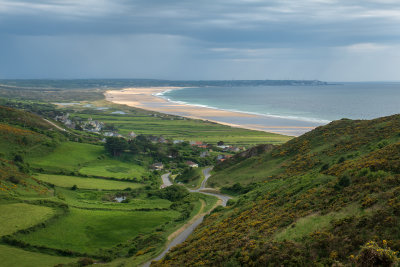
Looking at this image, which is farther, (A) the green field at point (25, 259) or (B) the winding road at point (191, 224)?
(B) the winding road at point (191, 224)

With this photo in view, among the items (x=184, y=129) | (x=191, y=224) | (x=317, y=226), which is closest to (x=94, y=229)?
(x=191, y=224)

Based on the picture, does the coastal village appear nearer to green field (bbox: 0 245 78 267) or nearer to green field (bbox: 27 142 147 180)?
green field (bbox: 27 142 147 180)

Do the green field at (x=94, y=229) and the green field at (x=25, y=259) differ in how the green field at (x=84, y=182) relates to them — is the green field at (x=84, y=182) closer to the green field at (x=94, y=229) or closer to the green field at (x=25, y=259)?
the green field at (x=94, y=229)

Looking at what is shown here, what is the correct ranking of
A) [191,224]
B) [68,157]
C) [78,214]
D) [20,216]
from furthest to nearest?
[68,157] < [78,214] < [191,224] < [20,216]

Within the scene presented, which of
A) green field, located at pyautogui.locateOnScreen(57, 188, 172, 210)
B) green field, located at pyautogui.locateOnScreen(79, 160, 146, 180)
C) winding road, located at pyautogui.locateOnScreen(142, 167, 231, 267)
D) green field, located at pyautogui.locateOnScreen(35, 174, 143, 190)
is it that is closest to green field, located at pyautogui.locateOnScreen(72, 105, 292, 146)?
green field, located at pyautogui.locateOnScreen(79, 160, 146, 180)

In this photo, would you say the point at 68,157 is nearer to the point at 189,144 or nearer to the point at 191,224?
the point at 189,144

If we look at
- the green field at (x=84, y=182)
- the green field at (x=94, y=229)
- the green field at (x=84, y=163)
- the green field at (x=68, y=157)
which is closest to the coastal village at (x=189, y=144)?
the green field at (x=84, y=163)

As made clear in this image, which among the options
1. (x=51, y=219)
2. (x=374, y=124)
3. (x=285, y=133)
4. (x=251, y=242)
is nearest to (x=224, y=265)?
(x=251, y=242)
